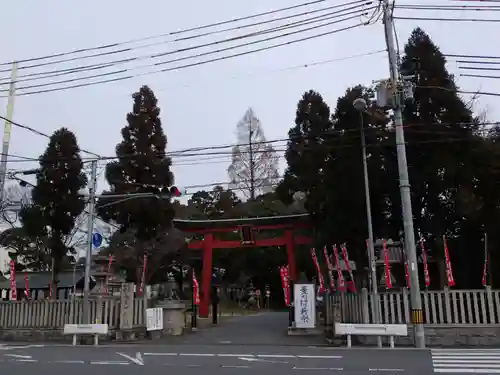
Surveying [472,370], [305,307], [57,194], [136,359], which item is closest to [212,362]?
[136,359]

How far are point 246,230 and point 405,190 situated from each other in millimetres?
16924

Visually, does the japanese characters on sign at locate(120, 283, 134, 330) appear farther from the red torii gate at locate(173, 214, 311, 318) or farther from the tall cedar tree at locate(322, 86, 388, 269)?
the red torii gate at locate(173, 214, 311, 318)

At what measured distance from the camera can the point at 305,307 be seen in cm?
2158

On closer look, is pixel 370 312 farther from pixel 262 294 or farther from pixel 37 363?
pixel 262 294

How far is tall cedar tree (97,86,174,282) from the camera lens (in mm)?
24875

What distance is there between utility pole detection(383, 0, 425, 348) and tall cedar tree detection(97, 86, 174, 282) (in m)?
12.8

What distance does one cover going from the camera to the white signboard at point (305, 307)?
846 inches

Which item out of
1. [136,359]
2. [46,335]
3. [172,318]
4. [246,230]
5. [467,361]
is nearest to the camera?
[467,361]

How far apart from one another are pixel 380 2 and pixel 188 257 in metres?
33.5

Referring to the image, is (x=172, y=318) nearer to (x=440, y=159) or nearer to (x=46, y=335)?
(x=46, y=335)

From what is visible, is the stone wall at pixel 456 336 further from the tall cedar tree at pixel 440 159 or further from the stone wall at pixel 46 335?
the stone wall at pixel 46 335

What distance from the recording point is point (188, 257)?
44.7 m

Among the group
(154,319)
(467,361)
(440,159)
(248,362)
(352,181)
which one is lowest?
(467,361)

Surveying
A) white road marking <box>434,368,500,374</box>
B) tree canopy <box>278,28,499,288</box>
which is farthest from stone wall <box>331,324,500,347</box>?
white road marking <box>434,368,500,374</box>
